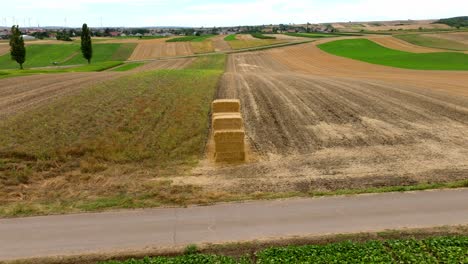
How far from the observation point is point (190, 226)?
36.4ft

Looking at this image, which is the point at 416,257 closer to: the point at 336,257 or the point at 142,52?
the point at 336,257

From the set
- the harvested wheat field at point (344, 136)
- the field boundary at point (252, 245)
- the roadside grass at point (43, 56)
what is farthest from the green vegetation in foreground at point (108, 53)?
the field boundary at point (252, 245)

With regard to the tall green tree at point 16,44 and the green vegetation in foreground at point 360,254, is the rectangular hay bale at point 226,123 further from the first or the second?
the tall green tree at point 16,44

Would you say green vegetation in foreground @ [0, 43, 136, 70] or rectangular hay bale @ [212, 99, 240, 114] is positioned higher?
green vegetation in foreground @ [0, 43, 136, 70]

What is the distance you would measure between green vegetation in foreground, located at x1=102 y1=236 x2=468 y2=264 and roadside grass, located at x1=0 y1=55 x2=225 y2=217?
3.45m

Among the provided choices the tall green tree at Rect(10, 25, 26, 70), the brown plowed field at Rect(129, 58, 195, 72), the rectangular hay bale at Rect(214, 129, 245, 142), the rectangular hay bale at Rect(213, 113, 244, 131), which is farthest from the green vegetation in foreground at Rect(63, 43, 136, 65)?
the rectangular hay bale at Rect(214, 129, 245, 142)

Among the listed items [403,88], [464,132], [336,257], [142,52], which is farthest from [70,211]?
[142,52]

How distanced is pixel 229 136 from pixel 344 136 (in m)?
6.63

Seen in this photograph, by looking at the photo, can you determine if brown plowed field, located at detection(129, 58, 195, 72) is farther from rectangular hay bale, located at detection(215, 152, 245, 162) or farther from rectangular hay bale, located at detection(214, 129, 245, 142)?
rectangular hay bale, located at detection(215, 152, 245, 162)

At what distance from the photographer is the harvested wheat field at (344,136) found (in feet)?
48.0

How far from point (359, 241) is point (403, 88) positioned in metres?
28.0

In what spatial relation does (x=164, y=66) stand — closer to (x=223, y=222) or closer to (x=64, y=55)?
(x=64, y=55)

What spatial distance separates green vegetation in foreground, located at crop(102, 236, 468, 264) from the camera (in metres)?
9.37

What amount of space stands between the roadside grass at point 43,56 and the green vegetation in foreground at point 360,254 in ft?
273
